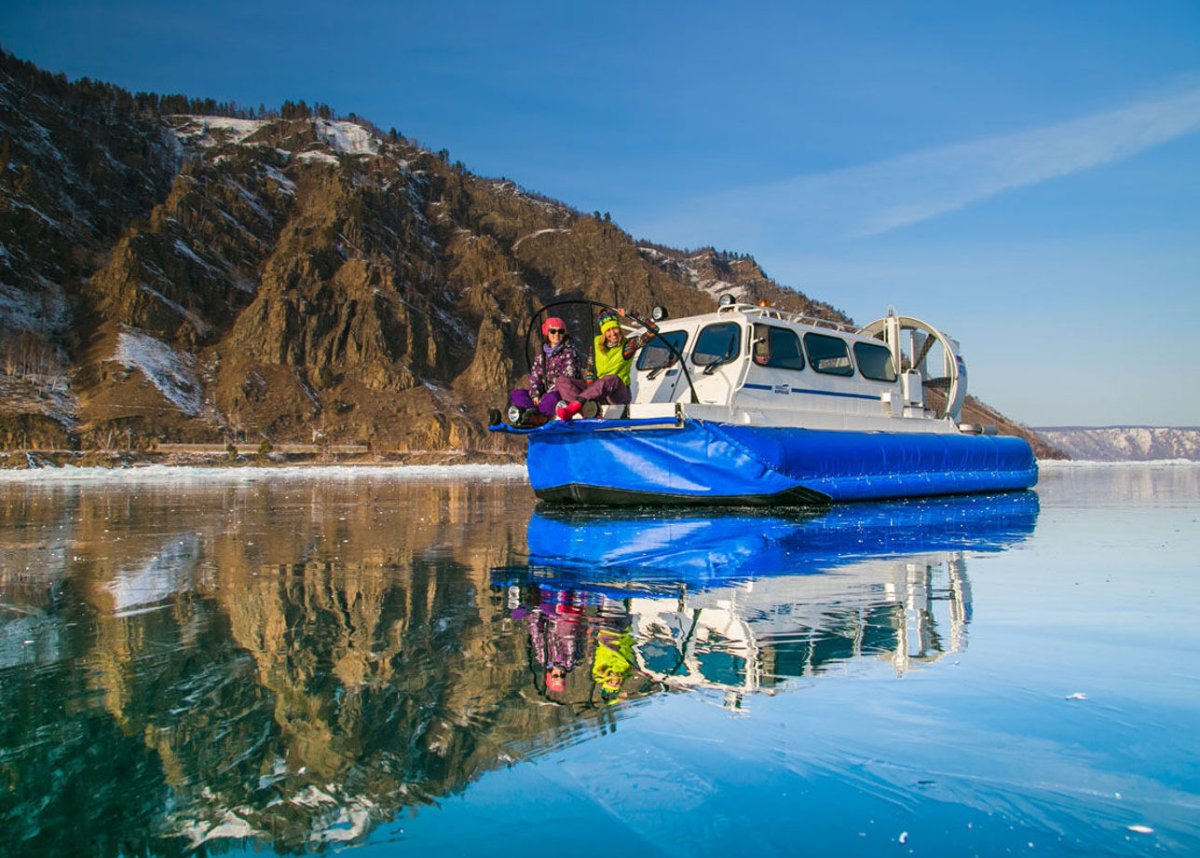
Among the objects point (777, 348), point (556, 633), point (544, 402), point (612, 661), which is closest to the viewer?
point (612, 661)

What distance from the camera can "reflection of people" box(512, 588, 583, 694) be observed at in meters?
2.87

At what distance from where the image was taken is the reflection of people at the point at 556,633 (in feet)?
9.40

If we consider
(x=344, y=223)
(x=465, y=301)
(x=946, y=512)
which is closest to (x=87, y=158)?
(x=344, y=223)

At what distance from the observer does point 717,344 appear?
36.4 feet

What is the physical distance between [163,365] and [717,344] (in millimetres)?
52596

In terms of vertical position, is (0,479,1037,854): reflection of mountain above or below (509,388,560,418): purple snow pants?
below

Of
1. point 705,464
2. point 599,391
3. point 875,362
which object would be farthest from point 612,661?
point 875,362

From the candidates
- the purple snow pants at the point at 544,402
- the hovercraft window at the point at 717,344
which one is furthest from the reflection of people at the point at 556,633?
the hovercraft window at the point at 717,344

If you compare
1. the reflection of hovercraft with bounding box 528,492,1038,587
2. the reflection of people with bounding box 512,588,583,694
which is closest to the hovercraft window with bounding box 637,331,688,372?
the reflection of hovercraft with bounding box 528,492,1038,587

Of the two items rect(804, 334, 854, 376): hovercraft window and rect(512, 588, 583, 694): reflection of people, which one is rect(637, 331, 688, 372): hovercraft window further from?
rect(512, 588, 583, 694): reflection of people

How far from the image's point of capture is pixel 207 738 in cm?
224

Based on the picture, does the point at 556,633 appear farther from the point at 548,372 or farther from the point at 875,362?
the point at 875,362

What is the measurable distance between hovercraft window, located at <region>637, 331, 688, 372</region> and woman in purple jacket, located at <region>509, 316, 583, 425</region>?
1.18 meters

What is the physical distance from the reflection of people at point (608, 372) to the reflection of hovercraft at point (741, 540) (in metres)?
1.31
